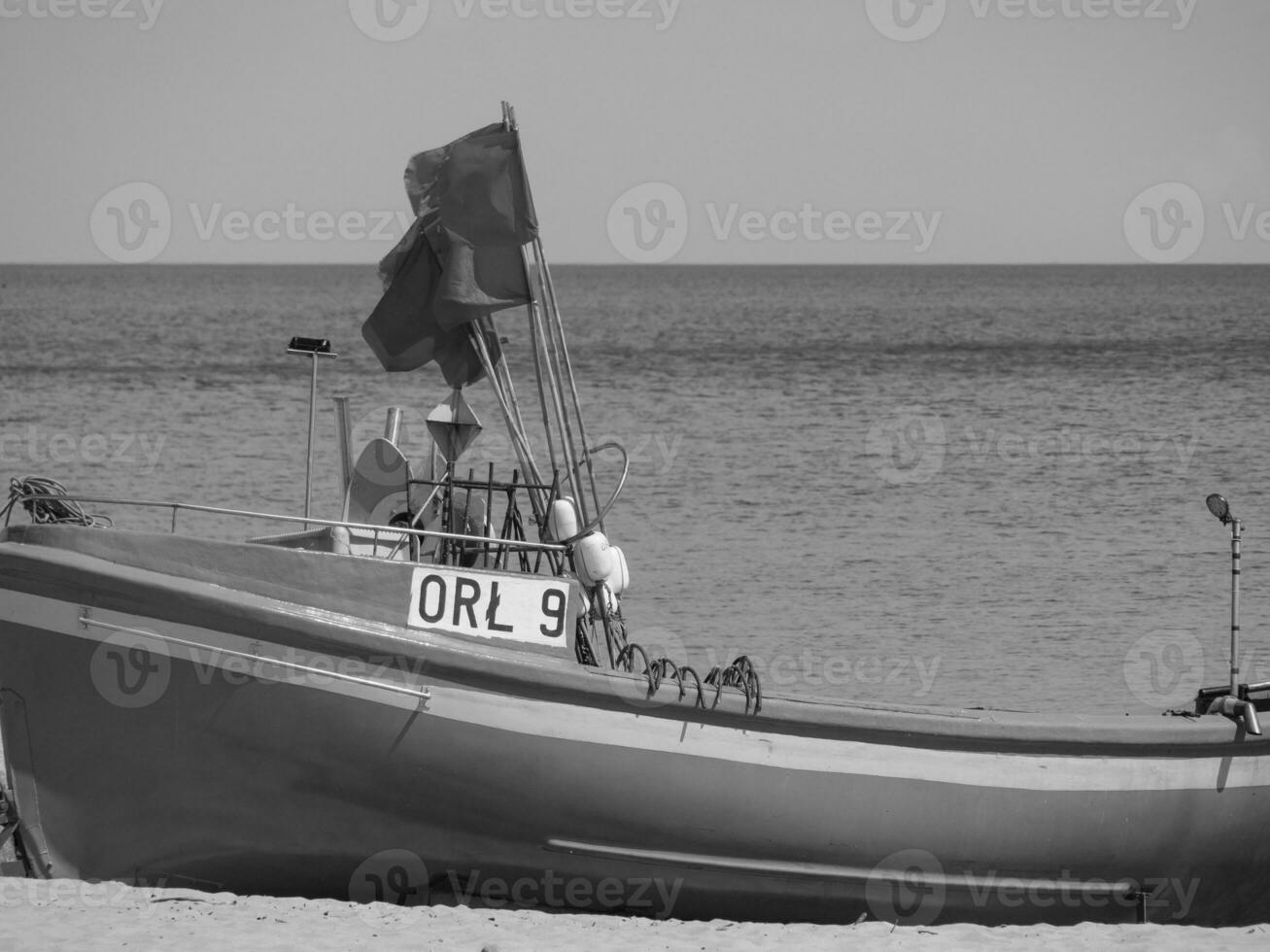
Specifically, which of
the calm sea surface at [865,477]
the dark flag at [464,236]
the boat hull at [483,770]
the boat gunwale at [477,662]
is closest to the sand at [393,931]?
the boat hull at [483,770]

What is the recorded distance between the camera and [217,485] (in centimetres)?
2575

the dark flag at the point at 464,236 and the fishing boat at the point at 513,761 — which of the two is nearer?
the fishing boat at the point at 513,761

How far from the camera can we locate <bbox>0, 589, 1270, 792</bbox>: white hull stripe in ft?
26.3

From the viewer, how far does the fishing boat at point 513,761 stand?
26.5ft

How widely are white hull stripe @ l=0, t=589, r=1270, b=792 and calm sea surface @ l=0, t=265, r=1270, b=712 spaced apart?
601cm

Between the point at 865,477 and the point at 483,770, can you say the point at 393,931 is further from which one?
the point at 865,477

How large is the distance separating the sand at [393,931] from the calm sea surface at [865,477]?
19.3 feet

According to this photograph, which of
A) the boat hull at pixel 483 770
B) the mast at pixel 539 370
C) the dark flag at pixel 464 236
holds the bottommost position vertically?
the boat hull at pixel 483 770

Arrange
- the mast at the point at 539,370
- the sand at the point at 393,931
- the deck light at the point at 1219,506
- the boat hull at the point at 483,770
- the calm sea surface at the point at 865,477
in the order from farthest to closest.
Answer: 1. the calm sea surface at the point at 865,477
2. the mast at the point at 539,370
3. the deck light at the point at 1219,506
4. the boat hull at the point at 483,770
5. the sand at the point at 393,931

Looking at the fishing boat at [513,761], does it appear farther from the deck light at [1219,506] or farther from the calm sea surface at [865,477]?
the calm sea surface at [865,477]

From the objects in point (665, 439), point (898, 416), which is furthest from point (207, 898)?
point (898, 416)

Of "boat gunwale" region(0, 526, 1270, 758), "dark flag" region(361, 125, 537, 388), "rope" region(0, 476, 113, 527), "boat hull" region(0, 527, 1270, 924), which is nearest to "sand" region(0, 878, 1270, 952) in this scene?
"boat hull" region(0, 527, 1270, 924)

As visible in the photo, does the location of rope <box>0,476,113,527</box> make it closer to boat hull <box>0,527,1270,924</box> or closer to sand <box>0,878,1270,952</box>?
boat hull <box>0,527,1270,924</box>

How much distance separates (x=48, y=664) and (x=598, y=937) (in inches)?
116
